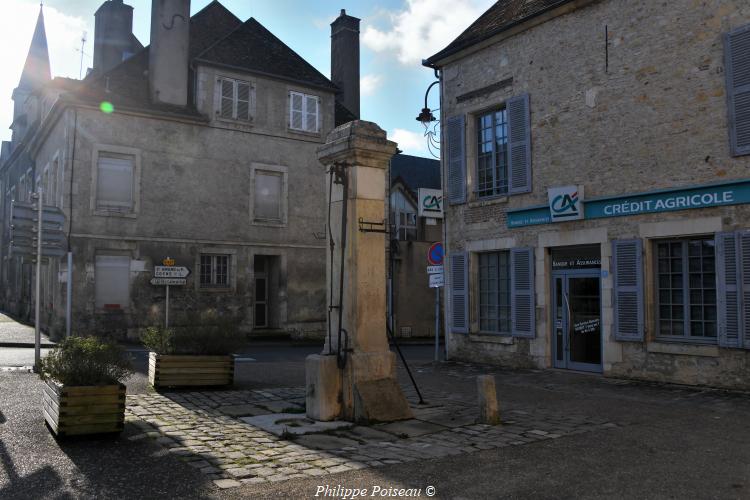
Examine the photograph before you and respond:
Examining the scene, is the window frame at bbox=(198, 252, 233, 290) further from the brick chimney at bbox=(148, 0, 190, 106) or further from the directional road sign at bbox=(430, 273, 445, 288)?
the directional road sign at bbox=(430, 273, 445, 288)

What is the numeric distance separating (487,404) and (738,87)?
641 cm

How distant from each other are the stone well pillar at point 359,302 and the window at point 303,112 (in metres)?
15.1

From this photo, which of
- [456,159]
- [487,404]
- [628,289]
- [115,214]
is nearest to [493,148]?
[456,159]

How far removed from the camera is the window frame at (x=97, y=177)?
18609 mm

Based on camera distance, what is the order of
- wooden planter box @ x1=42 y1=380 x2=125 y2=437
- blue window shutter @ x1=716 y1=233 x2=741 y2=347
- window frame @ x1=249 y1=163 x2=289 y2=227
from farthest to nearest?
window frame @ x1=249 y1=163 x2=289 y2=227
blue window shutter @ x1=716 y1=233 x2=741 y2=347
wooden planter box @ x1=42 y1=380 x2=125 y2=437

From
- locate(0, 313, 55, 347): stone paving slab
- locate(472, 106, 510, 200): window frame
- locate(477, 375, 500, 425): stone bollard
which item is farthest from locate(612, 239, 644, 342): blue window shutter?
locate(0, 313, 55, 347): stone paving slab

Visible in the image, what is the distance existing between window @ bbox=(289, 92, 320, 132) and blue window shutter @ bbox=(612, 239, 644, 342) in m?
14.0

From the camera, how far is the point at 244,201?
2119cm

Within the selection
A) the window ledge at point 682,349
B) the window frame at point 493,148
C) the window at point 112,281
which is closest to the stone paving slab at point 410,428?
the window ledge at point 682,349

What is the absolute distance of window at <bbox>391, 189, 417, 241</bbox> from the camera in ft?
96.4

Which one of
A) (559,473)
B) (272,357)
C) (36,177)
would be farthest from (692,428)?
(36,177)

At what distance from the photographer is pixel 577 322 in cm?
1183

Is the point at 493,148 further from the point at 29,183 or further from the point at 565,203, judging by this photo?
the point at 29,183

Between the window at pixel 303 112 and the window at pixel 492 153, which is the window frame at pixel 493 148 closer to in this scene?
the window at pixel 492 153
